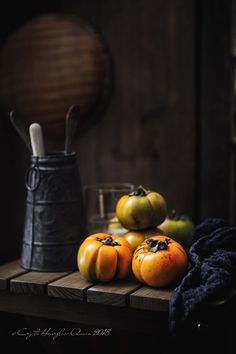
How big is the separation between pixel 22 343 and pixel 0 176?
32.6 inches

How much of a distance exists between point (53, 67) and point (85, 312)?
1445mm

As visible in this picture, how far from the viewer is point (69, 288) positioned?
1399 mm

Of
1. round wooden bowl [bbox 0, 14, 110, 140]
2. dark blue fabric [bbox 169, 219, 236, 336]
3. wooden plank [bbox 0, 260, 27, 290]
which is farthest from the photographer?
round wooden bowl [bbox 0, 14, 110, 140]

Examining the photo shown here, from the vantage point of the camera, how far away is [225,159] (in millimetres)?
2623

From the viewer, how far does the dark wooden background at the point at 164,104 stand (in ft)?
8.45

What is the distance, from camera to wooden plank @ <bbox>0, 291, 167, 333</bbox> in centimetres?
136

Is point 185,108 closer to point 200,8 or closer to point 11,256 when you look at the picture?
point 200,8

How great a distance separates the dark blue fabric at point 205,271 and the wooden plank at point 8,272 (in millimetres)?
466

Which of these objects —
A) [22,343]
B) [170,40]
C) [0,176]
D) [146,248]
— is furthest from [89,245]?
[170,40]

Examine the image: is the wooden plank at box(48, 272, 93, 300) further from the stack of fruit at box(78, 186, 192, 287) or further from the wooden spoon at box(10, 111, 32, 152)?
the wooden spoon at box(10, 111, 32, 152)

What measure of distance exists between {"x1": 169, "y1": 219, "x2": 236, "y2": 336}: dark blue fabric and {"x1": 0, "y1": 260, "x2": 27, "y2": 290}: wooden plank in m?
0.47

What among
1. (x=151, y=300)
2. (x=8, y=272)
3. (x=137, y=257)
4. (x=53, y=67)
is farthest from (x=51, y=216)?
(x=53, y=67)

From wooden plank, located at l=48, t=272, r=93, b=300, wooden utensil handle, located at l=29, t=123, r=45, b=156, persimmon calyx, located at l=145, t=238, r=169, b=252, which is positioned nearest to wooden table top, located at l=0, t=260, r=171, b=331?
wooden plank, located at l=48, t=272, r=93, b=300

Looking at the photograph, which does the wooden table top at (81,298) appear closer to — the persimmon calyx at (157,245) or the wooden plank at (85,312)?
the wooden plank at (85,312)
